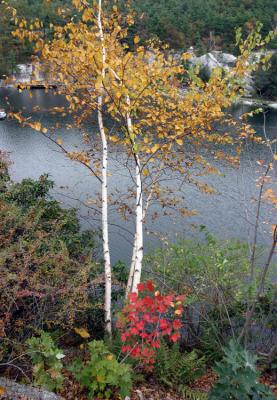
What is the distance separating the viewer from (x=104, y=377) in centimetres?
529

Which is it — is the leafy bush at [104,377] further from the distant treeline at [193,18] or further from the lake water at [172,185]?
the distant treeline at [193,18]

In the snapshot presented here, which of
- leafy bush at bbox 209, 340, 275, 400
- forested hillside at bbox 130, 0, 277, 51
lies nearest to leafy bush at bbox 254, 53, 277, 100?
forested hillside at bbox 130, 0, 277, 51

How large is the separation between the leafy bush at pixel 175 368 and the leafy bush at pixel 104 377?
92 cm

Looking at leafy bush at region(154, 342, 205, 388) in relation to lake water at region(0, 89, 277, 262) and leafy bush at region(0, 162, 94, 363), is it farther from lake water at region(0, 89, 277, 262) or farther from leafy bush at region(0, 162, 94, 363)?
lake water at region(0, 89, 277, 262)

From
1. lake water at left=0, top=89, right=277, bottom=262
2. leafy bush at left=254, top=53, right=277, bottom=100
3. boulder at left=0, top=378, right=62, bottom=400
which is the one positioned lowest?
lake water at left=0, top=89, right=277, bottom=262

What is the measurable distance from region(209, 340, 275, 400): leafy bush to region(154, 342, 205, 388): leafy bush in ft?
6.52

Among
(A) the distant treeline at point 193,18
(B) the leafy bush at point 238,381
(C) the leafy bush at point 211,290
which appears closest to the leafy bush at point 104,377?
(B) the leafy bush at point 238,381

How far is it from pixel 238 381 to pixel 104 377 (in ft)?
6.14

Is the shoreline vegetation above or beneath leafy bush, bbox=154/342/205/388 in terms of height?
above

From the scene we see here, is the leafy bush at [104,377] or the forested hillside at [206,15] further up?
the forested hillside at [206,15]

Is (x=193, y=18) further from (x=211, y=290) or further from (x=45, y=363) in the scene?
(x=45, y=363)

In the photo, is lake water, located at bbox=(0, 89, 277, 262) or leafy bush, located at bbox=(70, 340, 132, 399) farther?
lake water, located at bbox=(0, 89, 277, 262)

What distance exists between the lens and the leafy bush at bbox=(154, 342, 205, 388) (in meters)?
6.22

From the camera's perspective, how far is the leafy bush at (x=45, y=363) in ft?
17.1
